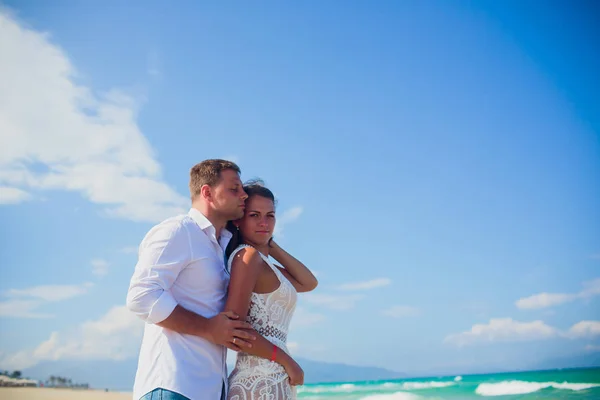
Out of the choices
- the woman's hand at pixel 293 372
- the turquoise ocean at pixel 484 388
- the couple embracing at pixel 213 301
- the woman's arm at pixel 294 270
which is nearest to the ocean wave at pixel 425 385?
the turquoise ocean at pixel 484 388

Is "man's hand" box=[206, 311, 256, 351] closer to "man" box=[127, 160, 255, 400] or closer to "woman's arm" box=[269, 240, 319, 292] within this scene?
"man" box=[127, 160, 255, 400]

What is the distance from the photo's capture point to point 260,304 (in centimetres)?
334

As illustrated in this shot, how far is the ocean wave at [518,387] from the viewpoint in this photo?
27455 mm

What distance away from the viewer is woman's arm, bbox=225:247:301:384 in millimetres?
3088

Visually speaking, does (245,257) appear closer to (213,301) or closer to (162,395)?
(213,301)

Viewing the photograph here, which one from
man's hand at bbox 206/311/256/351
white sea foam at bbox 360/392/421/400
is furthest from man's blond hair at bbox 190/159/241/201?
white sea foam at bbox 360/392/421/400

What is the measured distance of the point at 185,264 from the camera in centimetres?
313

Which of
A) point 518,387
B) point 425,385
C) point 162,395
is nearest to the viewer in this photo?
point 162,395

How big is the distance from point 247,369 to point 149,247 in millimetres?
935

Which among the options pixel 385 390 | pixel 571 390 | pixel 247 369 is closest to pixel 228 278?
pixel 247 369

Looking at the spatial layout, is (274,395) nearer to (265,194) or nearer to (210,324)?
(210,324)

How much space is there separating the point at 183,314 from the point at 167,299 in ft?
0.40

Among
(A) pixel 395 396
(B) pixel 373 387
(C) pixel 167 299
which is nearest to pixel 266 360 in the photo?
(C) pixel 167 299

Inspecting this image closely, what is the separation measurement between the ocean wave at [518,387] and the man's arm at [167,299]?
28723mm
